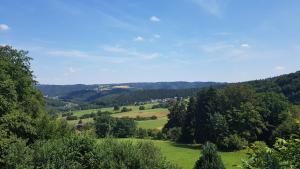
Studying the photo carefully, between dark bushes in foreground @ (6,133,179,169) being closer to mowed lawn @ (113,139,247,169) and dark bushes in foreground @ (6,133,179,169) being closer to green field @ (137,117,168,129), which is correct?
mowed lawn @ (113,139,247,169)

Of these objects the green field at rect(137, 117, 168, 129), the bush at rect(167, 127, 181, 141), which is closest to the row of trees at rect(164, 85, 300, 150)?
the bush at rect(167, 127, 181, 141)

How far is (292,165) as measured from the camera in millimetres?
9375

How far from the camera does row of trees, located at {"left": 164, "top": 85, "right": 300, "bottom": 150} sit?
76.1 meters

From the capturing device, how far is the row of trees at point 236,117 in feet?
250

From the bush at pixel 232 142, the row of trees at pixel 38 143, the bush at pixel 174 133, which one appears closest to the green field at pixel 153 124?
the bush at pixel 174 133

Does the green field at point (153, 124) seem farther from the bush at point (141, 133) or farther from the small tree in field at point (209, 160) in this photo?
the small tree in field at point (209, 160)

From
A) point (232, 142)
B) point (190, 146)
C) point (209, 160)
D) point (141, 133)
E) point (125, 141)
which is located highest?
point (125, 141)

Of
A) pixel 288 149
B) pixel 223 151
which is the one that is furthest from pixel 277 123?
pixel 288 149

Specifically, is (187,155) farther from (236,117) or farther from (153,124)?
(153,124)

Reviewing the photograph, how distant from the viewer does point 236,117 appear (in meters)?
77.9

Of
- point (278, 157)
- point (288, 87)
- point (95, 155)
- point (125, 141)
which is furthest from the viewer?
Answer: point (288, 87)

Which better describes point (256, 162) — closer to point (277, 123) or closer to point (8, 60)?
point (8, 60)

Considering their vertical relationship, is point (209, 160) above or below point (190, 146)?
above

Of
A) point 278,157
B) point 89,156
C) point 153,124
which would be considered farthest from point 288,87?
point 278,157
